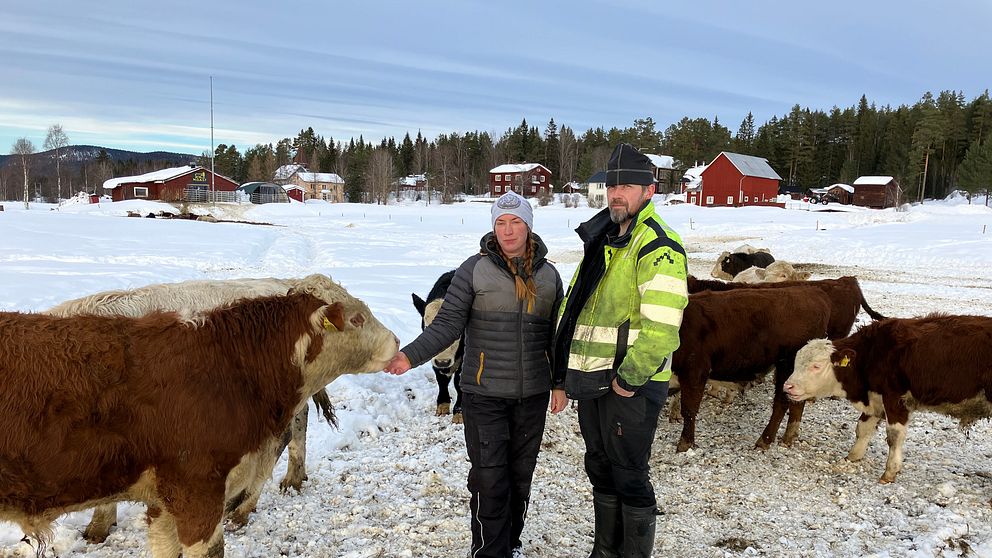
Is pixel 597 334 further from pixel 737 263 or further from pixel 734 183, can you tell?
pixel 734 183

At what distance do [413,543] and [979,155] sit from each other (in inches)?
3160

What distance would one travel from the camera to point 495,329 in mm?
3465

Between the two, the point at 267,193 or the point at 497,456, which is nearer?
the point at 497,456

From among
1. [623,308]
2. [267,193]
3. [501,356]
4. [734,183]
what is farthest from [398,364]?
[267,193]

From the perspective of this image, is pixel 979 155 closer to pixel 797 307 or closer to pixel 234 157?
pixel 797 307

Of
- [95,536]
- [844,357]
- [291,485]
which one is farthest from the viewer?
[844,357]

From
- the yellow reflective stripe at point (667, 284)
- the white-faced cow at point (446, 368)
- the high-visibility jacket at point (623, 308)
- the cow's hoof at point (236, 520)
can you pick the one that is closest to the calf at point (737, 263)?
the white-faced cow at point (446, 368)

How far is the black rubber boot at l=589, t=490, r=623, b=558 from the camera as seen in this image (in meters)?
3.57

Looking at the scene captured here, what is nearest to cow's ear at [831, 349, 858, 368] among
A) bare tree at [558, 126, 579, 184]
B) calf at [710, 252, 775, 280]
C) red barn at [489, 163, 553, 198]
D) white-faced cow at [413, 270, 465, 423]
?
white-faced cow at [413, 270, 465, 423]

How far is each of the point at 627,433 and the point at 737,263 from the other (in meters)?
12.2

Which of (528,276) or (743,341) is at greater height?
(528,276)

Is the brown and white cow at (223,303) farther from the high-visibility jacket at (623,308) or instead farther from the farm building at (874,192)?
the farm building at (874,192)

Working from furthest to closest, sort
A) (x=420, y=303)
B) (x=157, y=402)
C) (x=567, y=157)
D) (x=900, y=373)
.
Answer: (x=567, y=157), (x=420, y=303), (x=900, y=373), (x=157, y=402)

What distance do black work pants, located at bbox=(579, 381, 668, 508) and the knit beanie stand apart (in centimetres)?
114
